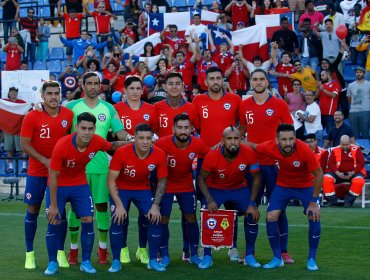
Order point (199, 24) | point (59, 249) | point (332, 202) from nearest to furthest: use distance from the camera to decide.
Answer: point (59, 249) → point (332, 202) → point (199, 24)

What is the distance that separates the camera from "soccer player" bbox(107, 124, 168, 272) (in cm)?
1091

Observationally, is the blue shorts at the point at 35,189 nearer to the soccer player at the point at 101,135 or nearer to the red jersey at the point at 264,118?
the soccer player at the point at 101,135

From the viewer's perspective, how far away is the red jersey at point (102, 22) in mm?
26281

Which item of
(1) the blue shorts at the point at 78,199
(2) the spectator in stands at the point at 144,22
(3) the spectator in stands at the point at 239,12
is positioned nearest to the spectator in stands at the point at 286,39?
(3) the spectator in stands at the point at 239,12

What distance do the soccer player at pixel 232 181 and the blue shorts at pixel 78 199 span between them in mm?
1384

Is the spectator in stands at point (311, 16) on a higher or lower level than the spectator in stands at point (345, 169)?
higher

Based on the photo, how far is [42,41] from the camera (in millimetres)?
28016

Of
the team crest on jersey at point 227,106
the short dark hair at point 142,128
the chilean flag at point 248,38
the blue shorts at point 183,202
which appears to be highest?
the chilean flag at point 248,38

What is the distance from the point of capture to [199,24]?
2353 cm

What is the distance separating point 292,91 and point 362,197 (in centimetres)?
374

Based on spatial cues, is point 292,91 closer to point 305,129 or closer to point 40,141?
point 305,129

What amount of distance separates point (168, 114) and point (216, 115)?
1.98 feet

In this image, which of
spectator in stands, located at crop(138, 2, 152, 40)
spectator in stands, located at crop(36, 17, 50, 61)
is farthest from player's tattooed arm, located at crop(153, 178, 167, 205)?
spectator in stands, located at crop(36, 17, 50, 61)

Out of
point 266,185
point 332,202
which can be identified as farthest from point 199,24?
point 266,185
